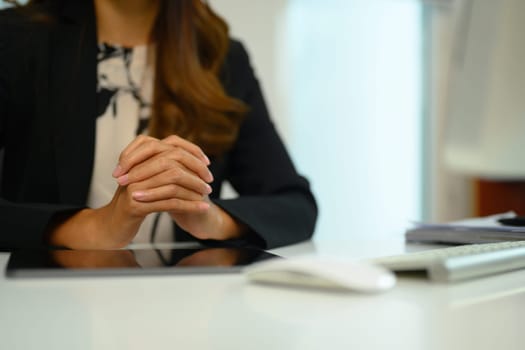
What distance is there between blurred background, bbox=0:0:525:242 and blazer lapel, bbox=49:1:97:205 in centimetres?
115

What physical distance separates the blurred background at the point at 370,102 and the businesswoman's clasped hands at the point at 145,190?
1314 mm

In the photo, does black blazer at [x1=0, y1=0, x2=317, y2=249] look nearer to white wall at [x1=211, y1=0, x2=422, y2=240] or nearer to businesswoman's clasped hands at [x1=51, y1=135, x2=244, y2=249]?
businesswoman's clasped hands at [x1=51, y1=135, x2=244, y2=249]

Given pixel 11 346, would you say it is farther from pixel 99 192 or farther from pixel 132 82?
pixel 132 82

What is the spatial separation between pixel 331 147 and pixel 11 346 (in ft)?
8.46

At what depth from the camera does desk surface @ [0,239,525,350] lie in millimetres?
385

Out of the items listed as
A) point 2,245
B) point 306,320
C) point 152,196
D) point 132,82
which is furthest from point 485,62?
point 306,320

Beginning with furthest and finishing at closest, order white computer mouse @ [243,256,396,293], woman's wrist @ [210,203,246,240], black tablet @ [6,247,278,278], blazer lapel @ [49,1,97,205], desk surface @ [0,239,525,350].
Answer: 1. blazer lapel @ [49,1,97,205]
2. woman's wrist @ [210,203,246,240]
3. black tablet @ [6,247,278,278]
4. white computer mouse @ [243,256,396,293]
5. desk surface @ [0,239,525,350]

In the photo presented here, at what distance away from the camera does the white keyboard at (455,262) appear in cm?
57

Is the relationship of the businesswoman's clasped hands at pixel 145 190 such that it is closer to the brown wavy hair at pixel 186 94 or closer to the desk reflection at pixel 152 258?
the desk reflection at pixel 152 258

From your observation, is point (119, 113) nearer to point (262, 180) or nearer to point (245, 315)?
point (262, 180)

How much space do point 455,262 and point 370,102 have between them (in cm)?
254

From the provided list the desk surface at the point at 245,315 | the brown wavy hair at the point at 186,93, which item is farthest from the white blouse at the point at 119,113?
the desk surface at the point at 245,315

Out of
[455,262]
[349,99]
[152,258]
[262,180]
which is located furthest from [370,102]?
[455,262]

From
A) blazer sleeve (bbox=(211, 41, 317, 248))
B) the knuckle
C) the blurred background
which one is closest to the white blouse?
blazer sleeve (bbox=(211, 41, 317, 248))
